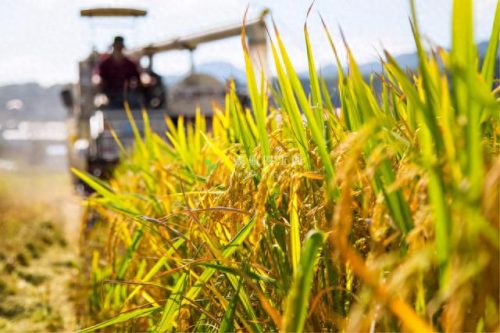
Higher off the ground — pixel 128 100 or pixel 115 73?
pixel 115 73

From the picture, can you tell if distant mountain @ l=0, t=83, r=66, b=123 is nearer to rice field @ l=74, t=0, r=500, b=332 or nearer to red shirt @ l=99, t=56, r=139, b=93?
red shirt @ l=99, t=56, r=139, b=93

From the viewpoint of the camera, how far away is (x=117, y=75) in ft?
41.2

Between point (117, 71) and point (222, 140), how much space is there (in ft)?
34.3

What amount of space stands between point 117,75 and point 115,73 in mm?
49

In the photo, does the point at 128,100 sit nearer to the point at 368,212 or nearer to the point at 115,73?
the point at 115,73

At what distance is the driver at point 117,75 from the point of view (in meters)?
12.1

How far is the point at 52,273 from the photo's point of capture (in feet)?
16.9

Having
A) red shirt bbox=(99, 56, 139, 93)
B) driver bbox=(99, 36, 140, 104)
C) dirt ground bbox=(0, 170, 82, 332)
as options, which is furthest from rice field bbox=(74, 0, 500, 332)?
red shirt bbox=(99, 56, 139, 93)

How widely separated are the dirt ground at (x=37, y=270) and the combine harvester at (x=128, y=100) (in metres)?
0.94

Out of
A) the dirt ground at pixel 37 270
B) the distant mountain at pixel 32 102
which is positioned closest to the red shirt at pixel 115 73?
the dirt ground at pixel 37 270

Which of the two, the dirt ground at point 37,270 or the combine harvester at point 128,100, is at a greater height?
the combine harvester at point 128,100

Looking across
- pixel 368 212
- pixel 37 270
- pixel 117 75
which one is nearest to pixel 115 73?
pixel 117 75

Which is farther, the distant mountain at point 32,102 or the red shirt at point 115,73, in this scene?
the distant mountain at point 32,102

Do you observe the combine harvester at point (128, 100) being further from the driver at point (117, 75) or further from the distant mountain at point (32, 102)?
the distant mountain at point (32, 102)
